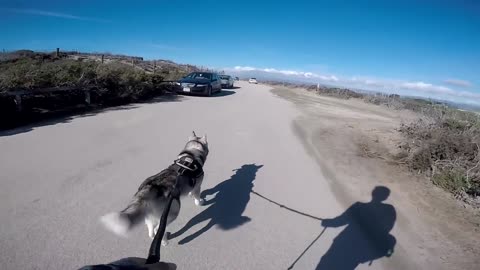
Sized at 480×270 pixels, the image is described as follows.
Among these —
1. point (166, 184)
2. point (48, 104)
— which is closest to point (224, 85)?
point (48, 104)

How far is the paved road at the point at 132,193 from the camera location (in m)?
3.28

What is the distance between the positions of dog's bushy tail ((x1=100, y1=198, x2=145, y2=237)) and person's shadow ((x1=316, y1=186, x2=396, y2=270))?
2105 mm

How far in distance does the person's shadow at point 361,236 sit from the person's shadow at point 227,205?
1272 millimetres

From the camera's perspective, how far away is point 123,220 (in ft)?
8.04

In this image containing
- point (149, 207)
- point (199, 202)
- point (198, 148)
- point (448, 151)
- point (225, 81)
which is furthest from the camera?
point (225, 81)

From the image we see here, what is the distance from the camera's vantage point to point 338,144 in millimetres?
9523

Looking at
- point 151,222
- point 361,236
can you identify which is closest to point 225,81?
point 361,236

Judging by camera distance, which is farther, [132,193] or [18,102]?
[18,102]

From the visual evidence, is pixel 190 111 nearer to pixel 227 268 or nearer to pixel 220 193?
pixel 220 193

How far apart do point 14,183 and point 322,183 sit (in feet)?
17.9

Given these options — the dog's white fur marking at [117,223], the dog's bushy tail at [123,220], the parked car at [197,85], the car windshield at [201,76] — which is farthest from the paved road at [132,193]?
the car windshield at [201,76]

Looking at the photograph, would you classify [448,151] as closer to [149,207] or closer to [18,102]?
[149,207]

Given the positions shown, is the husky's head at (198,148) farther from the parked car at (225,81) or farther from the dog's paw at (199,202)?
the parked car at (225,81)

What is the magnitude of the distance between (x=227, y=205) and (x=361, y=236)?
6.53ft
